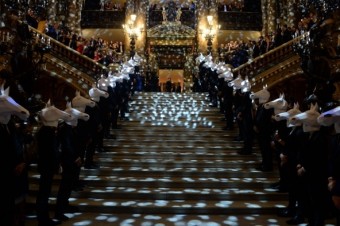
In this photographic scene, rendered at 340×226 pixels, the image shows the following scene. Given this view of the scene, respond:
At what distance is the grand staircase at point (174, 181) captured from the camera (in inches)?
277

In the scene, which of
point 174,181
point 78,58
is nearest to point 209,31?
point 78,58

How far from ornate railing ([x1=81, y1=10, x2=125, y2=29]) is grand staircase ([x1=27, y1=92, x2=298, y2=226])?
1540 cm

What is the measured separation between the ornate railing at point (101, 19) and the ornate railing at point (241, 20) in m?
6.46

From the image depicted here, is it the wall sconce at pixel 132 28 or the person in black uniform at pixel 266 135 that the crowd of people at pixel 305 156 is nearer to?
the person in black uniform at pixel 266 135

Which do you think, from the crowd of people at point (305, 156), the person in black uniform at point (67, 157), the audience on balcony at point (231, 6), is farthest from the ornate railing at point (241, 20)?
the person in black uniform at point (67, 157)

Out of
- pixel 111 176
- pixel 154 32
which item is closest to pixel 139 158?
pixel 111 176

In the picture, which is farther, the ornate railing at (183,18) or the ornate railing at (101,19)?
the ornate railing at (101,19)

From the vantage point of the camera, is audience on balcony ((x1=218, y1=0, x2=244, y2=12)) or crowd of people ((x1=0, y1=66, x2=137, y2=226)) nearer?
crowd of people ((x1=0, y1=66, x2=137, y2=226))

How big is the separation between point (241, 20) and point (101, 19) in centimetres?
895

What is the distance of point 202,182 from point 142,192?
125 cm

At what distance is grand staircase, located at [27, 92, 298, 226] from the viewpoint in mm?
7023

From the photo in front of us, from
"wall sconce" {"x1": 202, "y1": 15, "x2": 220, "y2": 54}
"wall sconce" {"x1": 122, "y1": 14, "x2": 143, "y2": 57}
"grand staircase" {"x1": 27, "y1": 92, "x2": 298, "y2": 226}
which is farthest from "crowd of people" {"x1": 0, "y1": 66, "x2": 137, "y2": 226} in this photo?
"wall sconce" {"x1": 202, "y1": 15, "x2": 220, "y2": 54}

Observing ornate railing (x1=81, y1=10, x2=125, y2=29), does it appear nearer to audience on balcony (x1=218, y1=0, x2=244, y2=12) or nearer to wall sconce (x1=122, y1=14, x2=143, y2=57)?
wall sconce (x1=122, y1=14, x2=143, y2=57)

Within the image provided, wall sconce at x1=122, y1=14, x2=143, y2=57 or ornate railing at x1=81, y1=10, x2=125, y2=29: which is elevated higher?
ornate railing at x1=81, y1=10, x2=125, y2=29
